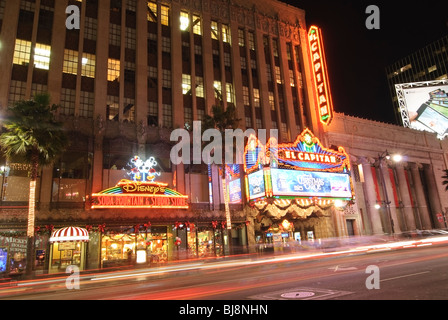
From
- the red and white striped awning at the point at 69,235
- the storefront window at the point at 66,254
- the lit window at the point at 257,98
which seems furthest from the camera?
the lit window at the point at 257,98

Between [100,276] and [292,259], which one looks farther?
[292,259]

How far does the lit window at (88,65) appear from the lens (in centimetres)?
3139

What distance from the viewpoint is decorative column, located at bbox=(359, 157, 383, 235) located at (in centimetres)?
4328

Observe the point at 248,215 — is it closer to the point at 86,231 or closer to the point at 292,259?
the point at 292,259

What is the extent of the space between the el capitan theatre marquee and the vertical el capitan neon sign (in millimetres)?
7967

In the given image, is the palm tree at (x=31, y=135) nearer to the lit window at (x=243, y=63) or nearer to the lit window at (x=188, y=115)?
the lit window at (x=188, y=115)

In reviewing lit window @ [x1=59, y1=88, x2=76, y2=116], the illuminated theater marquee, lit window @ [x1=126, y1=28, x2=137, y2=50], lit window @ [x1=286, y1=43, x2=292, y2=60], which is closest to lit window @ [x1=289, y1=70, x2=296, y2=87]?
lit window @ [x1=286, y1=43, x2=292, y2=60]

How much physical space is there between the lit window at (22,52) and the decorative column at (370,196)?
1668 inches

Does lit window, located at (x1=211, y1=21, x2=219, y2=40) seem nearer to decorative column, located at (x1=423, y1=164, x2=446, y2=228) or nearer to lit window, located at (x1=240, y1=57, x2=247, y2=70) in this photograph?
lit window, located at (x1=240, y1=57, x2=247, y2=70)

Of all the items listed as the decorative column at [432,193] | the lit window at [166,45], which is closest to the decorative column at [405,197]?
the decorative column at [432,193]

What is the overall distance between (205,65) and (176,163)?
43.7 ft

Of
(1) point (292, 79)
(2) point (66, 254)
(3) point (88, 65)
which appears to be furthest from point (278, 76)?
(2) point (66, 254)

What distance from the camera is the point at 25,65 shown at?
29.0 metres
